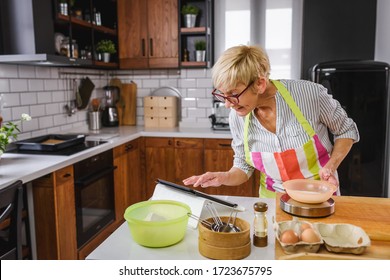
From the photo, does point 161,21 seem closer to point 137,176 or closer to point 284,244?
point 137,176

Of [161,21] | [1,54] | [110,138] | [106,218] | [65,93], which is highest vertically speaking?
[161,21]

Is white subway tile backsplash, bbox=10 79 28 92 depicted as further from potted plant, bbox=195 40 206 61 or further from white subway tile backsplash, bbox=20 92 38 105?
potted plant, bbox=195 40 206 61

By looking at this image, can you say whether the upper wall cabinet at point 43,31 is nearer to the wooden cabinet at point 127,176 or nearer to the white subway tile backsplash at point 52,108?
the white subway tile backsplash at point 52,108

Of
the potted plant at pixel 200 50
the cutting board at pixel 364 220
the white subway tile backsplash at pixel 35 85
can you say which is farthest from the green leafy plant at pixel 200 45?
the cutting board at pixel 364 220

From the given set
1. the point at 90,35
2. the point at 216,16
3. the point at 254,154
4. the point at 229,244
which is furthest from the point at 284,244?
the point at 216,16

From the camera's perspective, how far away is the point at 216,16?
3682 mm

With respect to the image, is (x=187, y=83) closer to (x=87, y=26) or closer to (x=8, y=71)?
(x=87, y=26)

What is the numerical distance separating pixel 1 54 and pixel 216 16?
195 centimetres

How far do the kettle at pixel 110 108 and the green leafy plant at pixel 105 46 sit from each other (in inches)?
17.6

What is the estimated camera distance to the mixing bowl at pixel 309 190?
1.22 meters

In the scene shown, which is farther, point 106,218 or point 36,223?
point 106,218

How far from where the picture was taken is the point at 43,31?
8.20 feet

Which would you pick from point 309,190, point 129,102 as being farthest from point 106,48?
point 309,190

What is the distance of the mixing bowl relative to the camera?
122cm
